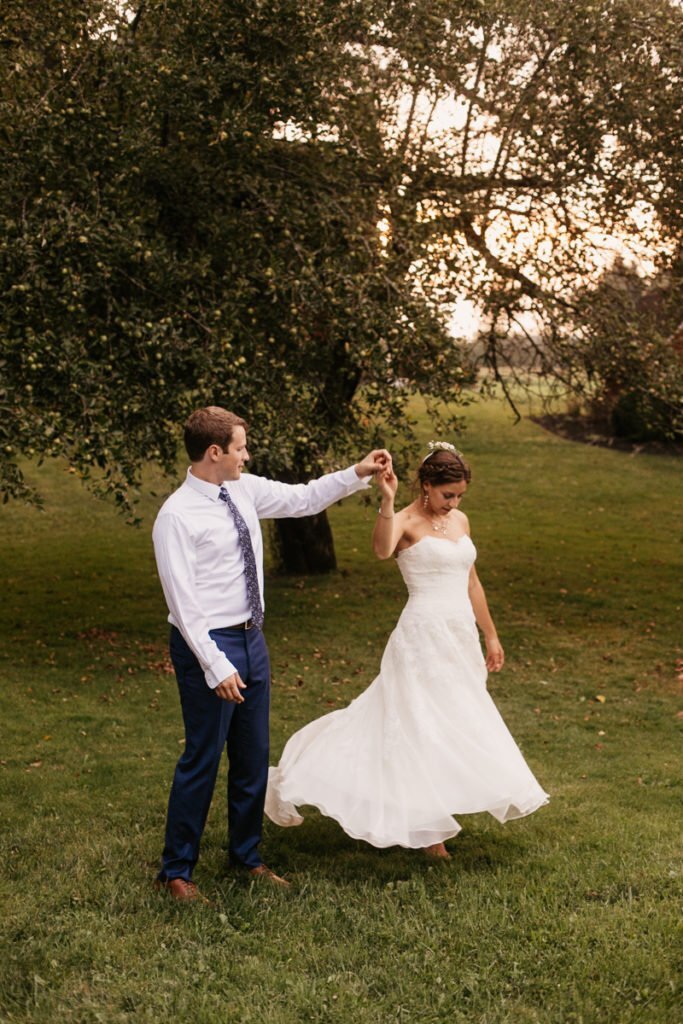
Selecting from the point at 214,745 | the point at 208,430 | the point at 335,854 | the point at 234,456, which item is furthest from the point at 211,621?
the point at 335,854

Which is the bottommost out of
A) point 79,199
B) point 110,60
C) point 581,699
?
point 581,699

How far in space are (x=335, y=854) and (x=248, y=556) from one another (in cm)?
213

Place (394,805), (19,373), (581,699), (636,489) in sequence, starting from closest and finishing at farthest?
1. (394,805)
2. (19,373)
3. (581,699)
4. (636,489)

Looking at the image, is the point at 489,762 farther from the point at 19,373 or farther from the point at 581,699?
the point at 19,373

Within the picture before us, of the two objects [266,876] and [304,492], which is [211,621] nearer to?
[304,492]

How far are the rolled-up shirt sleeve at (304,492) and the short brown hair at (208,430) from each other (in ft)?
1.48

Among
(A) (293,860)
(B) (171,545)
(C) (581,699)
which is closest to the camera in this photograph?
(B) (171,545)

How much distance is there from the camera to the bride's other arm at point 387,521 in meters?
6.11

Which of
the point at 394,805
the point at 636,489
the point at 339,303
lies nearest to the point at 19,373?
the point at 339,303

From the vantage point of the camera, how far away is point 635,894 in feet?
19.6

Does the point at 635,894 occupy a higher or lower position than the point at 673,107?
lower

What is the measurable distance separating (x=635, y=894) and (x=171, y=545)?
3196 millimetres

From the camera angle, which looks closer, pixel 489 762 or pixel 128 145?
pixel 489 762

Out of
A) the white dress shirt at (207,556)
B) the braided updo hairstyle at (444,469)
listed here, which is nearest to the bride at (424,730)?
the braided updo hairstyle at (444,469)
